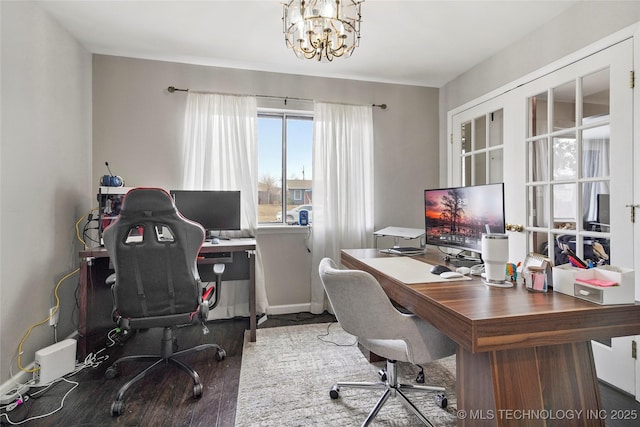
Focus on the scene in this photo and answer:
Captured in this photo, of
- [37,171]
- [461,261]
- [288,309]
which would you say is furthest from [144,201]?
[288,309]

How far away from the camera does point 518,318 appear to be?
0.99 m

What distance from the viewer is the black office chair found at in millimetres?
1737

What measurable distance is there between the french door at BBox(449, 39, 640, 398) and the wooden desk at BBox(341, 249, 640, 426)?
74cm

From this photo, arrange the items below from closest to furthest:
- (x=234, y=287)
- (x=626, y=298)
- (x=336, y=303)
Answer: (x=626, y=298)
(x=336, y=303)
(x=234, y=287)

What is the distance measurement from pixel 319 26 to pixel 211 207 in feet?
5.80

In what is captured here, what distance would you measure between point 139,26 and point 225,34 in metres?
0.64

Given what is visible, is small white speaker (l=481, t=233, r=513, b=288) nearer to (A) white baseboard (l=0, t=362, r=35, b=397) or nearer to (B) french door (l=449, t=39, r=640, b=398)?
(B) french door (l=449, t=39, r=640, b=398)

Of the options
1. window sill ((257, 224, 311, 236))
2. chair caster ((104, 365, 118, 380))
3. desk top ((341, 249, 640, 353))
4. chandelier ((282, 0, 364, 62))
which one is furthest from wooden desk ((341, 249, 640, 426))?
window sill ((257, 224, 311, 236))

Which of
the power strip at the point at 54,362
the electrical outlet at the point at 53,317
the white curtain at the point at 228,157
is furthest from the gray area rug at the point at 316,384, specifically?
the electrical outlet at the point at 53,317

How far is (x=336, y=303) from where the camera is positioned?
1.46m

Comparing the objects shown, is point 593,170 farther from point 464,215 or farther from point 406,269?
point 406,269

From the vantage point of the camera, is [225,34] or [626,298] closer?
[626,298]

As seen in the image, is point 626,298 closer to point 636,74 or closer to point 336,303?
point 336,303

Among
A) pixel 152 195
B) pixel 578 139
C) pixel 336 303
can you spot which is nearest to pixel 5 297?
pixel 152 195
